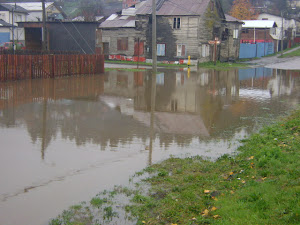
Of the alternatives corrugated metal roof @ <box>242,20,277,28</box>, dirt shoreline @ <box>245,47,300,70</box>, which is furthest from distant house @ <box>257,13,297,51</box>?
dirt shoreline @ <box>245,47,300,70</box>

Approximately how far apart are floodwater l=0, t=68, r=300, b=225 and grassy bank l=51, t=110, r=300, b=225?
0.53 metres

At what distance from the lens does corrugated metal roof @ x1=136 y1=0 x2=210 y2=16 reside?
45.9 m

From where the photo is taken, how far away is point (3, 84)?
21.4 m

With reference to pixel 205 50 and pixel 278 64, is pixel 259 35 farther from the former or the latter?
pixel 205 50

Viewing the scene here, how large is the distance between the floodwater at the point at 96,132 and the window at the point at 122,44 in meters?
30.4

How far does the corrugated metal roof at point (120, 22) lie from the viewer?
50606mm

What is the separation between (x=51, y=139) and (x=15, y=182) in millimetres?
3096

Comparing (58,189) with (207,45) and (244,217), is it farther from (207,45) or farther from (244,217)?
(207,45)

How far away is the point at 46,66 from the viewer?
24969mm

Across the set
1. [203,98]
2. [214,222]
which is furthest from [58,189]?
[203,98]

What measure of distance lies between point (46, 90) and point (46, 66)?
587 cm

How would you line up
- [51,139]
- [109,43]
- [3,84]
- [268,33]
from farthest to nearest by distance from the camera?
[268,33]
[109,43]
[3,84]
[51,139]

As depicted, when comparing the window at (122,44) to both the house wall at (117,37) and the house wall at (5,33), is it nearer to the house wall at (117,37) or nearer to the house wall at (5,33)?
the house wall at (117,37)

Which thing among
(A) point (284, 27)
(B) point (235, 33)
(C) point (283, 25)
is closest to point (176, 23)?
(B) point (235, 33)
